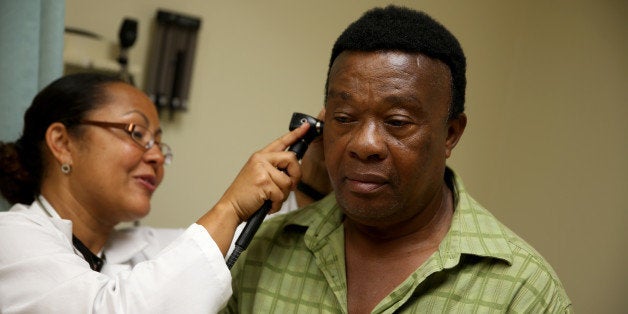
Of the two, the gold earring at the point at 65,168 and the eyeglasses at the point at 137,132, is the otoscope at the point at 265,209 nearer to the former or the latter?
the eyeglasses at the point at 137,132

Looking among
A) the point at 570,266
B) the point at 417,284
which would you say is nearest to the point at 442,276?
the point at 417,284

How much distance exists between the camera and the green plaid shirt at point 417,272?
0.92 meters

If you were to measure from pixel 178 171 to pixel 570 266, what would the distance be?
1600 millimetres

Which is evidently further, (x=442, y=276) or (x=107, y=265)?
(x=107, y=265)

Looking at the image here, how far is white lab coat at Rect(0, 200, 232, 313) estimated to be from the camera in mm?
1019

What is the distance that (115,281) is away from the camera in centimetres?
111

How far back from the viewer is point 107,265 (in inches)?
59.0

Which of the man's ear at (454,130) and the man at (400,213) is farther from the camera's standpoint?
the man's ear at (454,130)

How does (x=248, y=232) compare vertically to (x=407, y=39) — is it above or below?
below

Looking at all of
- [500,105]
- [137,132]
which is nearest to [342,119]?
[137,132]

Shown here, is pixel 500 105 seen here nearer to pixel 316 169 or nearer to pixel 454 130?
pixel 316 169

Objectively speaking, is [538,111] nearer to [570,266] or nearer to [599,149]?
[599,149]

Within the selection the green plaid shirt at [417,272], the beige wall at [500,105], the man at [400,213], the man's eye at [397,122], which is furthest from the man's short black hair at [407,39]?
the beige wall at [500,105]

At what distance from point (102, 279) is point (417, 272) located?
60 cm
